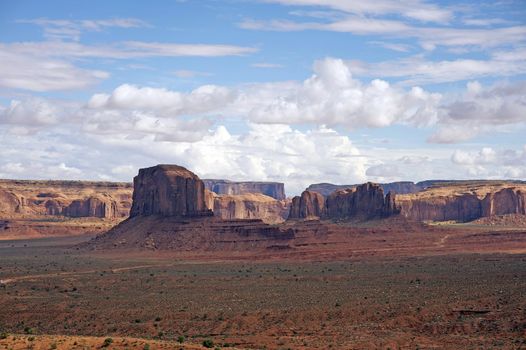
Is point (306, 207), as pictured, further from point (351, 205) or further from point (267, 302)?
point (267, 302)

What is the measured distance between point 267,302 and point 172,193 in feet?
268

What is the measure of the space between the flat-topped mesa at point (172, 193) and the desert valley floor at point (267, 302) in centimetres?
2268

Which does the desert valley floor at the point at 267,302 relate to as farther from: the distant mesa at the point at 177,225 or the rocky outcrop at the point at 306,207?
the rocky outcrop at the point at 306,207

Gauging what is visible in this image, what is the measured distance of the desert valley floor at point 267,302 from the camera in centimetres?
5575

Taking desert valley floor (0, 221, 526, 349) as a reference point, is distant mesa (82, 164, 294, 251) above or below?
above

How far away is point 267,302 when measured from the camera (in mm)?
72250

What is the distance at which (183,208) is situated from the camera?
500 feet

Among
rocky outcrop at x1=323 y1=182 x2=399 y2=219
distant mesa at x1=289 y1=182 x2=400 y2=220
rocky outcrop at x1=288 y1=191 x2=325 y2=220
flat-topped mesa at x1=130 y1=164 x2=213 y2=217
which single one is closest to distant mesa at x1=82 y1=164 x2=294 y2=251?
flat-topped mesa at x1=130 y1=164 x2=213 y2=217

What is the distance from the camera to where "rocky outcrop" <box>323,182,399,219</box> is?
582 ft

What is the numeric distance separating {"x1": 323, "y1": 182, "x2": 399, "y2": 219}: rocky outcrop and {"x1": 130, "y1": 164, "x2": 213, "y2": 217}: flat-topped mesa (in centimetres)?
4080

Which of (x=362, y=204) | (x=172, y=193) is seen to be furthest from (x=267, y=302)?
(x=362, y=204)

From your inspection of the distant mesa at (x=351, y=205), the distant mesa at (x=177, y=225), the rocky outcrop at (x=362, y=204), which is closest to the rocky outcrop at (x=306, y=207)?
the distant mesa at (x=351, y=205)

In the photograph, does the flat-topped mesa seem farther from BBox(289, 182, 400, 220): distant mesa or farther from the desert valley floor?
BBox(289, 182, 400, 220): distant mesa

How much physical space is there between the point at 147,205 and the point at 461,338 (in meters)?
105
